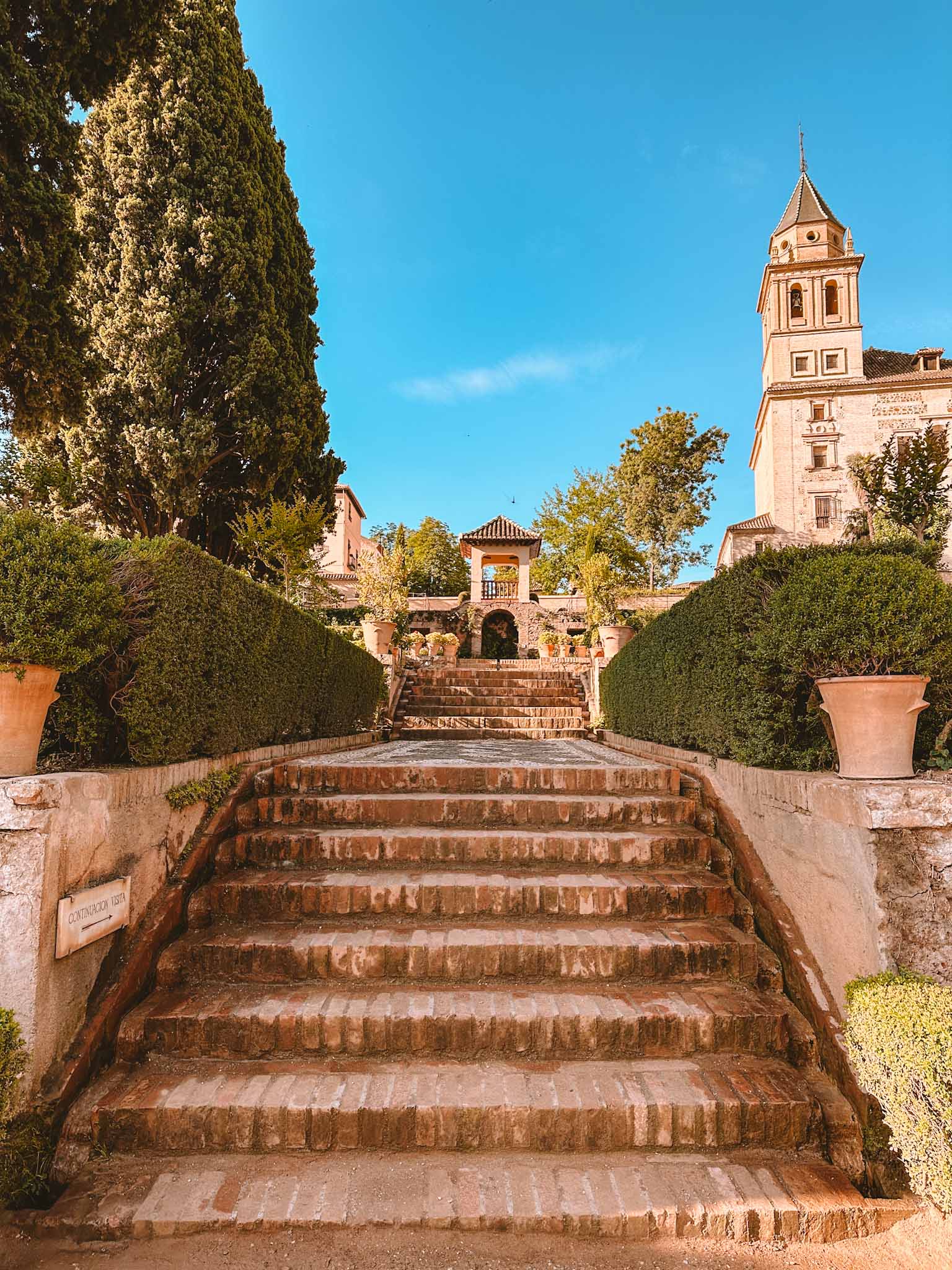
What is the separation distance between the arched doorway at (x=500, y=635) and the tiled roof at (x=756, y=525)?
44.7ft

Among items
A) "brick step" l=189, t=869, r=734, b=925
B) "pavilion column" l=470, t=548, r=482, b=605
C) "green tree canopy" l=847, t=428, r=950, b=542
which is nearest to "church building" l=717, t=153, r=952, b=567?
"pavilion column" l=470, t=548, r=482, b=605

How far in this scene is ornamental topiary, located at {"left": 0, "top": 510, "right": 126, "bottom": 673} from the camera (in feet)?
8.25

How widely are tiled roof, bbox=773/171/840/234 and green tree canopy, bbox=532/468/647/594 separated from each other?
17013 millimetres

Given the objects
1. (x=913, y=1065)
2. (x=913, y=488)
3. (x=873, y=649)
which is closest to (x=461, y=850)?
(x=913, y=1065)

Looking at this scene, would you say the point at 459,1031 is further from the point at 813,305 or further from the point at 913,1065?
the point at 813,305

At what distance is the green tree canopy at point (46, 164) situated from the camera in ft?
17.0

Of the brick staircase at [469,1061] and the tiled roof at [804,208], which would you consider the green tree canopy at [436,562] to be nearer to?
the tiled roof at [804,208]

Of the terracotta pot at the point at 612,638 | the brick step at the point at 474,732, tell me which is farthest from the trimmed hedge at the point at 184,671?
the terracotta pot at the point at 612,638

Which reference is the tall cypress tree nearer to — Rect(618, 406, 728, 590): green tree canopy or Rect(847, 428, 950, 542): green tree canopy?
Rect(847, 428, 950, 542): green tree canopy

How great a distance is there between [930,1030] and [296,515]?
956 centimetres

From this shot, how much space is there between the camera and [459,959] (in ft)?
9.89

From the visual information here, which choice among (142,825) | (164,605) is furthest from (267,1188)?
(164,605)

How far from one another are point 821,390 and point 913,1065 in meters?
37.2

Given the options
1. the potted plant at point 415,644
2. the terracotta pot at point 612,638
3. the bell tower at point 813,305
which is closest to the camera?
the terracotta pot at point 612,638
